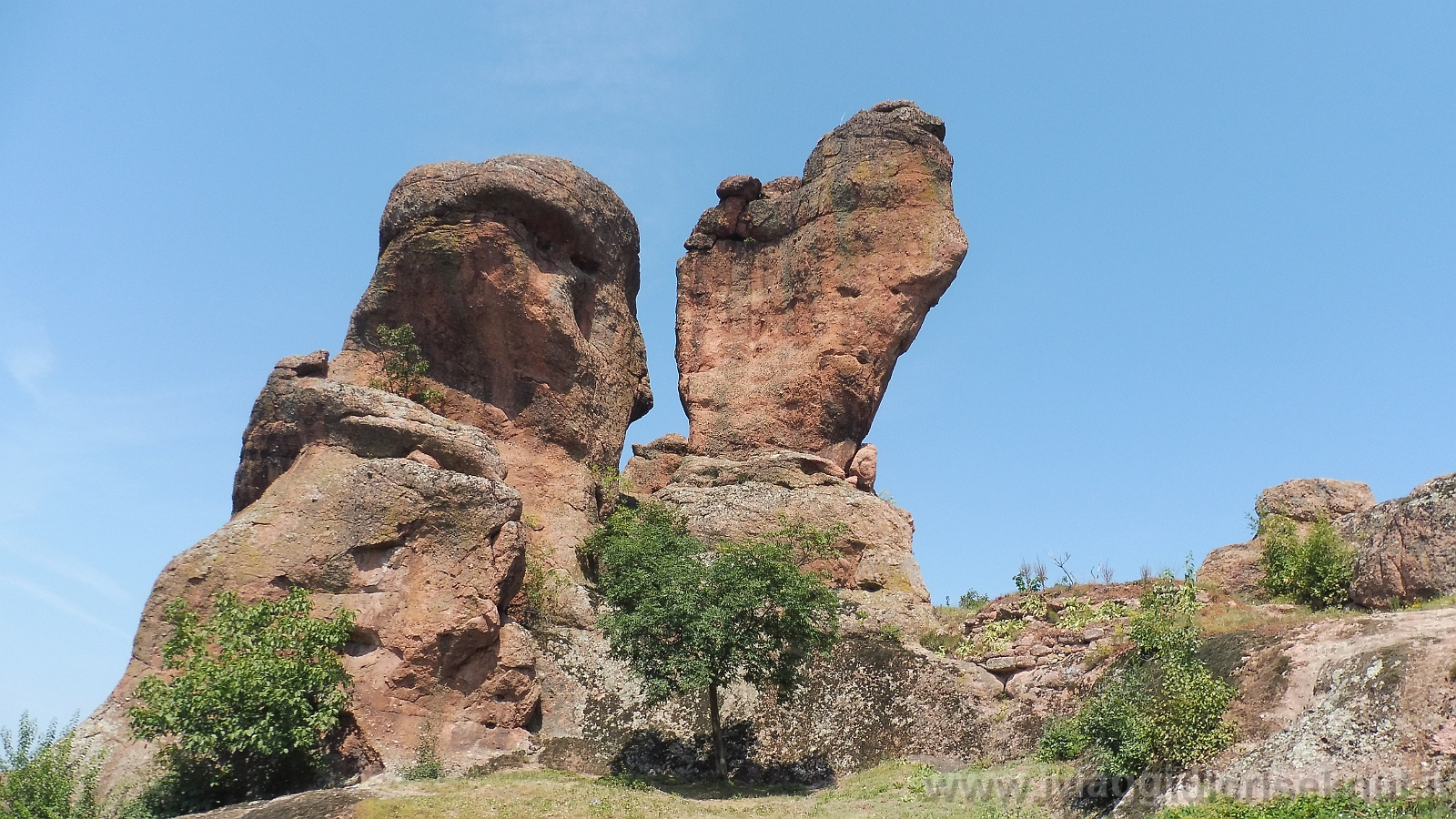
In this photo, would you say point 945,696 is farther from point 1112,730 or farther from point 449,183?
point 449,183

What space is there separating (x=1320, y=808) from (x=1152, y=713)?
3877mm

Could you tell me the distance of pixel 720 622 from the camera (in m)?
21.9

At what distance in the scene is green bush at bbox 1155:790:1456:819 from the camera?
1326cm

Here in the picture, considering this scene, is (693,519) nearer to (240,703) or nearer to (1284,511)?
(240,703)

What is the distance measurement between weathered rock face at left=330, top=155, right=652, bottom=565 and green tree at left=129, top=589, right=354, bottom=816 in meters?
7.73

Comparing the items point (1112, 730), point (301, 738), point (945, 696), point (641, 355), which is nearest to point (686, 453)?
point (641, 355)

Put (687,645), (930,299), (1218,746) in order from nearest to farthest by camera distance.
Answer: (1218,746)
(687,645)
(930,299)

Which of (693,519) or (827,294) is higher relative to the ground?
(827,294)

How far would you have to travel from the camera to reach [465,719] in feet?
76.2

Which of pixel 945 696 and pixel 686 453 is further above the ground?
pixel 686 453

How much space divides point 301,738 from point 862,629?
12.0 m

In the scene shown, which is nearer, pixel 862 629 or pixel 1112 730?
pixel 1112 730

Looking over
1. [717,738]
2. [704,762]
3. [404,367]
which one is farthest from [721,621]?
[404,367]

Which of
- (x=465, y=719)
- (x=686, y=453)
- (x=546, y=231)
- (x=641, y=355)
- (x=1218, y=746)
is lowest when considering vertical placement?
(x=1218, y=746)
